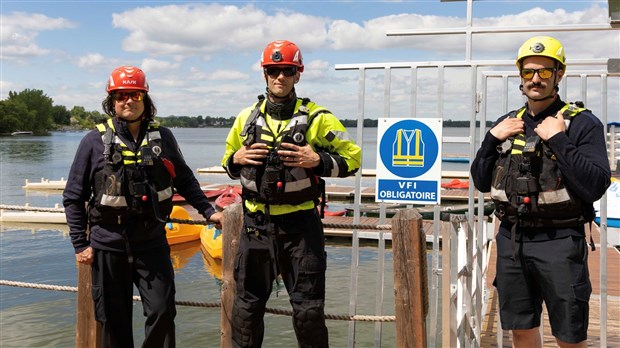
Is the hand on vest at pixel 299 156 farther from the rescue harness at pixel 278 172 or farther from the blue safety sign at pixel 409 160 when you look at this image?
the blue safety sign at pixel 409 160

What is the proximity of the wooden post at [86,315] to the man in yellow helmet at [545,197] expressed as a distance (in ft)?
9.96

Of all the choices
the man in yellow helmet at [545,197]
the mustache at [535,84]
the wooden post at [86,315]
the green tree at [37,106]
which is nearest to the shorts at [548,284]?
the man in yellow helmet at [545,197]

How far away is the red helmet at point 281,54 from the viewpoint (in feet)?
12.2

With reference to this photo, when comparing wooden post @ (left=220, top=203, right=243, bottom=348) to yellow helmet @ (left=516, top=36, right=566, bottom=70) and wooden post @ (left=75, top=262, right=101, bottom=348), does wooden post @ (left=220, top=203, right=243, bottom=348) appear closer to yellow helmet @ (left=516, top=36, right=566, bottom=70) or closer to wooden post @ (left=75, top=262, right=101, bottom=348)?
wooden post @ (left=75, top=262, right=101, bottom=348)

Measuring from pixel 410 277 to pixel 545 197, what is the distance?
1.10 metres

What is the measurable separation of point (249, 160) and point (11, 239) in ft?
76.0

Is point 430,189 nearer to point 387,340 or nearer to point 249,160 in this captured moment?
point 249,160

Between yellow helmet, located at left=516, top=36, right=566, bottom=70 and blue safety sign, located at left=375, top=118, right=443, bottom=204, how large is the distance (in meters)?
1.13

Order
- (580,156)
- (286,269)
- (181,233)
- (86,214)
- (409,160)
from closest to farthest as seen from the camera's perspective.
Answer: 1. (580,156)
2. (286,269)
3. (86,214)
4. (409,160)
5. (181,233)

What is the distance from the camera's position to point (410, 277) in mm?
4098

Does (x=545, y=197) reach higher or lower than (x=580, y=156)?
lower

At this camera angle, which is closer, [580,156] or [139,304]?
[580,156]

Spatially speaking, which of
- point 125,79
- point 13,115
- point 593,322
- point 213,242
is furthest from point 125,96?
point 13,115

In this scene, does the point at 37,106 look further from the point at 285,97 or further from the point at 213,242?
the point at 285,97
